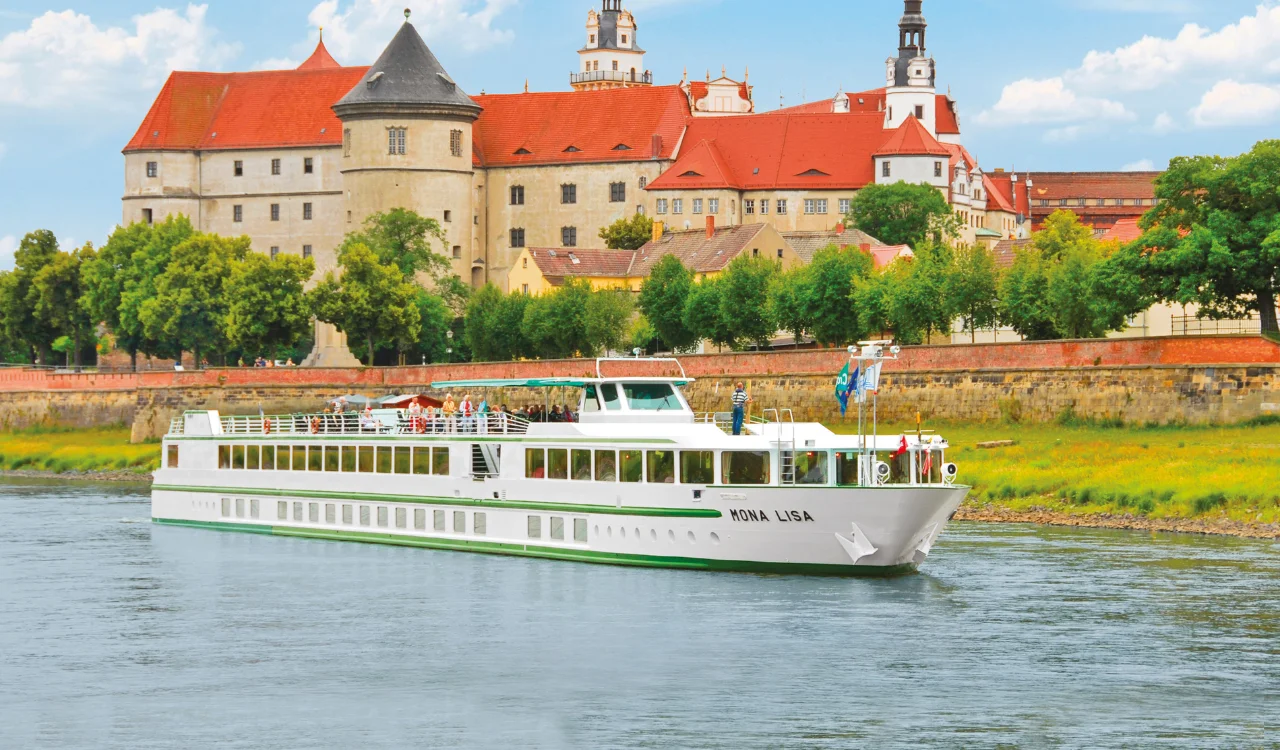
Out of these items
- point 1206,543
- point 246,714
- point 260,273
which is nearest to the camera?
point 246,714

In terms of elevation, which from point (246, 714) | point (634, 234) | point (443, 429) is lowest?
point (246, 714)

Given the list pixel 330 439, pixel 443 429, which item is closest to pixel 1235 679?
pixel 443 429

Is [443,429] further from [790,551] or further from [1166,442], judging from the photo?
[1166,442]

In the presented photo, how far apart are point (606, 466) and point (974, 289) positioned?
46.2 meters

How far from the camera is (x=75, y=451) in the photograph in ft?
305

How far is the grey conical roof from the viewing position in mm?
127188

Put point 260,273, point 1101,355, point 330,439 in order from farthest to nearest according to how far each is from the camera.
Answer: point 260,273 → point 1101,355 → point 330,439

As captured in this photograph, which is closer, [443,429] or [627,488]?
[627,488]

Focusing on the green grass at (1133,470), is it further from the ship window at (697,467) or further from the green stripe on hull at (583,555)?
the ship window at (697,467)

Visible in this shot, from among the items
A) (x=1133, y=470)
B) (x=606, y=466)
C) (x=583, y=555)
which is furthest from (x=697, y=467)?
(x=1133, y=470)

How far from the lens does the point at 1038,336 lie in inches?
3381

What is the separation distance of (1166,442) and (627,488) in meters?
24.9

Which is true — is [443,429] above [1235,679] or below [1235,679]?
above

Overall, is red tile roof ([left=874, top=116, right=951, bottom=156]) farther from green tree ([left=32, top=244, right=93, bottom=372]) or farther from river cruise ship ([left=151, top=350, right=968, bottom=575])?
river cruise ship ([left=151, top=350, right=968, bottom=575])
